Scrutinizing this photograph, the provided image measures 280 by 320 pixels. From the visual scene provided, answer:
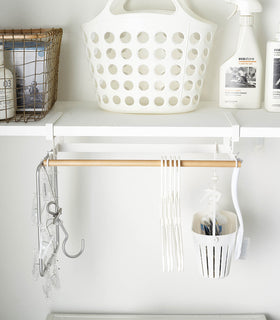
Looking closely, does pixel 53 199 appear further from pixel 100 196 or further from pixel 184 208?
pixel 184 208

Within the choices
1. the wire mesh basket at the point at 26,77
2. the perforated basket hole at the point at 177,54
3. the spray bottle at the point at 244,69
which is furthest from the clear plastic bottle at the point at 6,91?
the spray bottle at the point at 244,69

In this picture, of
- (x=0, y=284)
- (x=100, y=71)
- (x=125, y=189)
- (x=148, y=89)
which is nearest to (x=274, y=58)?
(x=148, y=89)

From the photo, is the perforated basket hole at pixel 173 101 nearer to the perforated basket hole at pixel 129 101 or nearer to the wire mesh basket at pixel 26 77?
the perforated basket hole at pixel 129 101

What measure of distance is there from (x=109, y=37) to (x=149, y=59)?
0.14 meters

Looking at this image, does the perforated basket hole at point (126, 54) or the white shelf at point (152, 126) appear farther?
the perforated basket hole at point (126, 54)

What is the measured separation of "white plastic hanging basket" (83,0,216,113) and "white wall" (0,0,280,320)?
0.54 ft

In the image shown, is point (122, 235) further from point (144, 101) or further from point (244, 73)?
point (244, 73)

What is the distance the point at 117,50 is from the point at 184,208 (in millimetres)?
517

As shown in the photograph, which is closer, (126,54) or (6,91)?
(6,91)

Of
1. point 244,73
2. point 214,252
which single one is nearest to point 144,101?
point 244,73

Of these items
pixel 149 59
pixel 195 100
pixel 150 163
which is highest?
pixel 149 59

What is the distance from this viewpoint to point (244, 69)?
1.33 m

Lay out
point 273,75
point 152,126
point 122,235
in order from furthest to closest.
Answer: point 122,235 < point 273,75 < point 152,126

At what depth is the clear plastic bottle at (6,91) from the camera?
1.20 m
